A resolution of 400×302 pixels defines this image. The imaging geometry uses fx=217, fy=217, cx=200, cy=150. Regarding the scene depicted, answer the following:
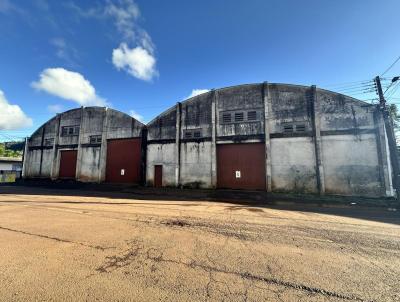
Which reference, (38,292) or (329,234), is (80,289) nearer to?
(38,292)

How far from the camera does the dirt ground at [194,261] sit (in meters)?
3.06

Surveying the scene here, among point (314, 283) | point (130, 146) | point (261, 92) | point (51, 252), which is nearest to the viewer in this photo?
point (314, 283)

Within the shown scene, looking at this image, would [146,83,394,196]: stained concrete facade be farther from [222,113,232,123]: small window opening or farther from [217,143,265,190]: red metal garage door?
[217,143,265,190]: red metal garage door

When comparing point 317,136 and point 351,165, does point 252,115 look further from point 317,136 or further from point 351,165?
point 351,165

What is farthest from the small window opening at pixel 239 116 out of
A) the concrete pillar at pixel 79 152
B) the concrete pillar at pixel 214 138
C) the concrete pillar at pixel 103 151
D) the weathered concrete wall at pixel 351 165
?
the concrete pillar at pixel 79 152

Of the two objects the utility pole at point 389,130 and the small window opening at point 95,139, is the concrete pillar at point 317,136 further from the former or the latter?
the small window opening at point 95,139

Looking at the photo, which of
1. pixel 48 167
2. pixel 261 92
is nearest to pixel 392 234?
pixel 261 92

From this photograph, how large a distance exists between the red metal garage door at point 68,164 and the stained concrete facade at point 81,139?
47 centimetres

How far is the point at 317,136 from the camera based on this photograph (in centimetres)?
1630

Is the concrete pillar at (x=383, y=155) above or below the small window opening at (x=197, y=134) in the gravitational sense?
below

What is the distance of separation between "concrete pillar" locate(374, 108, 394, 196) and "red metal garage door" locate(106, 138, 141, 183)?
1956 centimetres

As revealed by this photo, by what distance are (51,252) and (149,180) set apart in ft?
53.1

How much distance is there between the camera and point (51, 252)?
4.39 meters

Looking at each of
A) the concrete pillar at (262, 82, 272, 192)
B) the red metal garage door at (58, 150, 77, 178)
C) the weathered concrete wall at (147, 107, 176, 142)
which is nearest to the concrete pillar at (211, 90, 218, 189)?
the weathered concrete wall at (147, 107, 176, 142)
